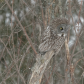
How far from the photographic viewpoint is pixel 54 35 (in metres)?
2.64

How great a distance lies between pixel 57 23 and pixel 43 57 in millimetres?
655

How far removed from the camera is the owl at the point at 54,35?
256 cm

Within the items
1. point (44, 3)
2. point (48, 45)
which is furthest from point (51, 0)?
point (48, 45)

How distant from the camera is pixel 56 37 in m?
2.67

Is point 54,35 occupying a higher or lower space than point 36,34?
higher

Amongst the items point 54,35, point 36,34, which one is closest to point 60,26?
point 54,35

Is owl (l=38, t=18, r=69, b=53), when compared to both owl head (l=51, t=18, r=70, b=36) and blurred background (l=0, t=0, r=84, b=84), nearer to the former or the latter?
owl head (l=51, t=18, r=70, b=36)

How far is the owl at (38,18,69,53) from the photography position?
2.56m

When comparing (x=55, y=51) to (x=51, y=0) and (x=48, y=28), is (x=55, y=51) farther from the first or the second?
(x=51, y=0)

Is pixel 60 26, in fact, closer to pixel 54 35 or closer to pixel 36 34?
pixel 54 35

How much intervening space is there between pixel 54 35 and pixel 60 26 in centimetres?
18

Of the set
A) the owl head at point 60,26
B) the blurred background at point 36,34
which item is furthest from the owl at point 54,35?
the blurred background at point 36,34

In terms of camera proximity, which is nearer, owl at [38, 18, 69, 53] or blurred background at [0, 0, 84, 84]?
blurred background at [0, 0, 84, 84]

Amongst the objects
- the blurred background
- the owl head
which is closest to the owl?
the owl head
